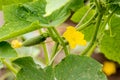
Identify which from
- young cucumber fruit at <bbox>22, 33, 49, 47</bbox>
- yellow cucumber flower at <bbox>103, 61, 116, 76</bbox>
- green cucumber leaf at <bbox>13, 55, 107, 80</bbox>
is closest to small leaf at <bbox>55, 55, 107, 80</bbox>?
green cucumber leaf at <bbox>13, 55, 107, 80</bbox>

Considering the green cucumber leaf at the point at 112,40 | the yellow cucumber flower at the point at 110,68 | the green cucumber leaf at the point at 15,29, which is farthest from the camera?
the yellow cucumber flower at the point at 110,68

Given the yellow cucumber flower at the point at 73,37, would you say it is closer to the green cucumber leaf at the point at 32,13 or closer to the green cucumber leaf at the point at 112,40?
the green cucumber leaf at the point at 32,13

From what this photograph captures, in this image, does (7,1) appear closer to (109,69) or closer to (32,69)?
(32,69)

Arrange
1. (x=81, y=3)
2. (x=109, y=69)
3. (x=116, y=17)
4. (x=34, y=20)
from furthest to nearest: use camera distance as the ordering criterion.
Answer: (x=109, y=69) < (x=116, y=17) < (x=81, y=3) < (x=34, y=20)

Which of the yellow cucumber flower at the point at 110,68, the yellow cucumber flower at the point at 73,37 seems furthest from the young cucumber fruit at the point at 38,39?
the yellow cucumber flower at the point at 110,68

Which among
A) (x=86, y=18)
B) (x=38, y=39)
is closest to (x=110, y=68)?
(x=86, y=18)

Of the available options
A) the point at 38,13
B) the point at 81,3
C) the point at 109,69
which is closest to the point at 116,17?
the point at 81,3

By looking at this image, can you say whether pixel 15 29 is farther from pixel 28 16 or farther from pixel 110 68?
pixel 110 68
